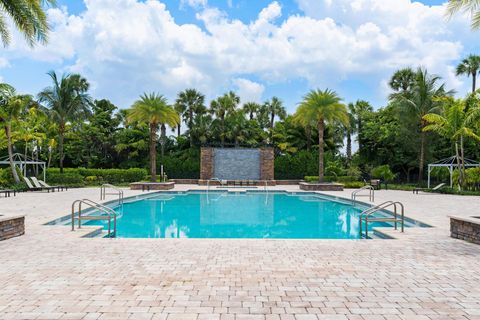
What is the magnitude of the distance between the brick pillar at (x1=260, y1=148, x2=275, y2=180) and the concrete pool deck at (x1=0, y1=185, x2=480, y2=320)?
21.6 metres

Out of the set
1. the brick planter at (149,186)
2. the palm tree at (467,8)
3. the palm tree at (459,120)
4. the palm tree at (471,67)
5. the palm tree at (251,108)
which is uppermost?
the palm tree at (471,67)

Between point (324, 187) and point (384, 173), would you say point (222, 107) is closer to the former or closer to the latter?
point (324, 187)

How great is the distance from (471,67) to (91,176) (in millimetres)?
30291

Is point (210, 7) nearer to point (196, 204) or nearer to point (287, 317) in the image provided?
point (196, 204)

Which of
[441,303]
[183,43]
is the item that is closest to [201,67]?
[183,43]

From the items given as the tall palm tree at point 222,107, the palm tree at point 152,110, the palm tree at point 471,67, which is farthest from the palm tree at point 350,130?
the palm tree at point 152,110

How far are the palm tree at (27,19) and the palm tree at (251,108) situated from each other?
2593 centimetres

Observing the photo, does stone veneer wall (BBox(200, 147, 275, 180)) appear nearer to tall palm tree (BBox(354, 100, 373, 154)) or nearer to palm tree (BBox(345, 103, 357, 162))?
tall palm tree (BBox(354, 100, 373, 154))

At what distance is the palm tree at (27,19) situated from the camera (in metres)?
8.38

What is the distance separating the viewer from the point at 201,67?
21938 millimetres

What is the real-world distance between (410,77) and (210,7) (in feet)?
62.6

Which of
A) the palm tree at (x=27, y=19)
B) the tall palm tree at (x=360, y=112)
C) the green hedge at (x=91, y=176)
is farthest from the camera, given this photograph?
the tall palm tree at (x=360, y=112)

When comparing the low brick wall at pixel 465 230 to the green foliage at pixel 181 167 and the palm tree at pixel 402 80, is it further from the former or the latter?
the palm tree at pixel 402 80

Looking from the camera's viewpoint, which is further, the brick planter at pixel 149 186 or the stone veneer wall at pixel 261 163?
the stone veneer wall at pixel 261 163
